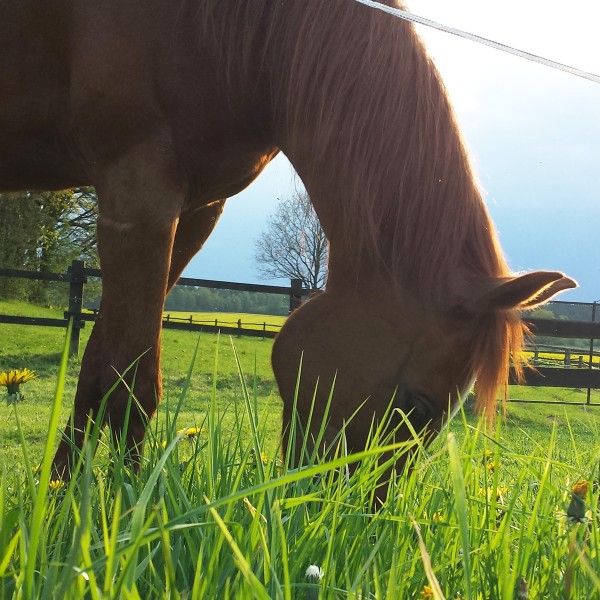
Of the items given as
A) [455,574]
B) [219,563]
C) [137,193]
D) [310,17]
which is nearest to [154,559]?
[219,563]

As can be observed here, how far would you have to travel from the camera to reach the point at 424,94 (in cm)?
180

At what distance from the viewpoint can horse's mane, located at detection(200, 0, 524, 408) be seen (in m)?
1.62

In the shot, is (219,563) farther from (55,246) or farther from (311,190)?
(55,246)

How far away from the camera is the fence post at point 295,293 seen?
9016 mm

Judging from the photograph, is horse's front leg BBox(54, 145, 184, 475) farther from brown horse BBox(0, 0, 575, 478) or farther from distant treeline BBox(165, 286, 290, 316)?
distant treeline BBox(165, 286, 290, 316)

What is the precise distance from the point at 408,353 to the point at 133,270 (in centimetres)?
78

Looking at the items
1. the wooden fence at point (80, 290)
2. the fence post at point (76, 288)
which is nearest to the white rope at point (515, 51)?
the wooden fence at point (80, 290)

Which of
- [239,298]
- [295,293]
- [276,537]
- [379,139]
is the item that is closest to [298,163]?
[379,139]

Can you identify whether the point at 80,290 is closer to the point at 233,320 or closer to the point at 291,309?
the point at 291,309

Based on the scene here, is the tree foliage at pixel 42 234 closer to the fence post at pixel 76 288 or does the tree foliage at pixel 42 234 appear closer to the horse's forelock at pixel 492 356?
the fence post at pixel 76 288

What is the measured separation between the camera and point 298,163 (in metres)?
1.95

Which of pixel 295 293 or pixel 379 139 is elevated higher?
pixel 379 139

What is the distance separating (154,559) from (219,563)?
89 mm

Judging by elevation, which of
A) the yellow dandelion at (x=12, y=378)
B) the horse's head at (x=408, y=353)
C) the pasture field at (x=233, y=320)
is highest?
the horse's head at (x=408, y=353)
